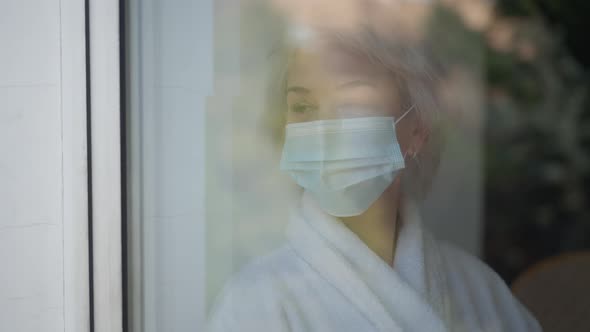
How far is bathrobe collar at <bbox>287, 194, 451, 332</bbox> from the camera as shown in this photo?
77 centimetres

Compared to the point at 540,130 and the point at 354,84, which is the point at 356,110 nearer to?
the point at 354,84

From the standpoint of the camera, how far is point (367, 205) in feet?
2.58

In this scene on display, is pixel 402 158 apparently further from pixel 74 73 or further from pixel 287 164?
pixel 74 73

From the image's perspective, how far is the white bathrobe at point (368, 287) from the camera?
29.5 inches

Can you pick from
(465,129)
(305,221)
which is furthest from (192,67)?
(465,129)

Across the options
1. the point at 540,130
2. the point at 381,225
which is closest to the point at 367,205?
the point at 381,225

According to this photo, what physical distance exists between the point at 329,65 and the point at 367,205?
0.17 metres

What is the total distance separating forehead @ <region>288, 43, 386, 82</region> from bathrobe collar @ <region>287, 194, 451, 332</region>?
151 millimetres

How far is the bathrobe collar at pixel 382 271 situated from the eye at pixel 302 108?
11 centimetres

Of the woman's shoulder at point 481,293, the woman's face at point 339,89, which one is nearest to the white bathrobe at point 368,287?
the woman's shoulder at point 481,293

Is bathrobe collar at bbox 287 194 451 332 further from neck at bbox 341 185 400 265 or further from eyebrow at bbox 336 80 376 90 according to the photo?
A: eyebrow at bbox 336 80 376 90

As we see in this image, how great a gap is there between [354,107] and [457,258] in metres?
0.21

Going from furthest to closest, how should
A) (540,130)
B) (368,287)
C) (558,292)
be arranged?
1. (368,287)
2. (558,292)
3. (540,130)

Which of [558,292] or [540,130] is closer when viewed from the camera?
[540,130]
